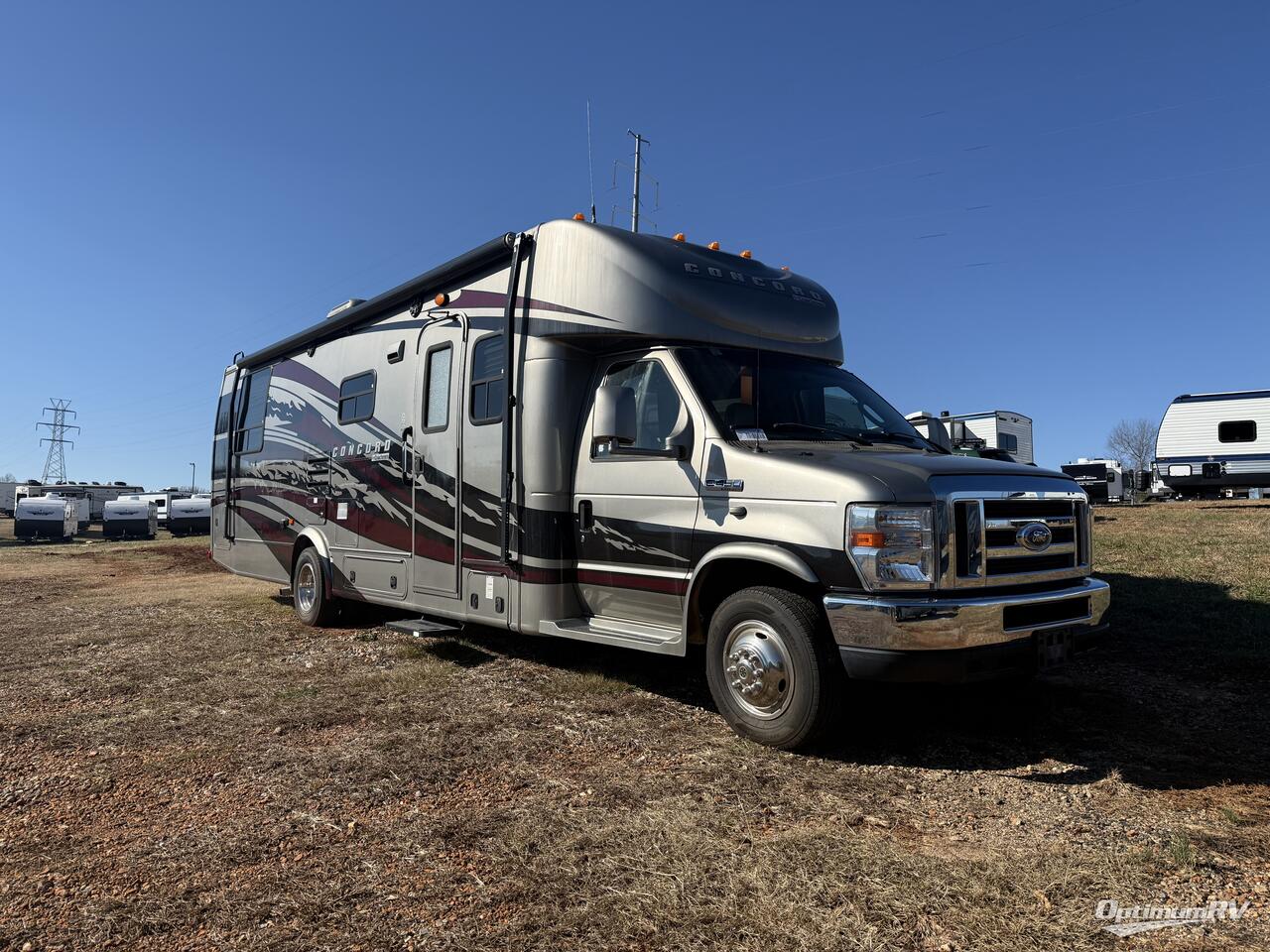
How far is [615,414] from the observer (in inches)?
206

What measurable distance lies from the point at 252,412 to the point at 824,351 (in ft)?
24.6

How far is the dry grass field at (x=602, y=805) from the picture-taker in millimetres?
2873

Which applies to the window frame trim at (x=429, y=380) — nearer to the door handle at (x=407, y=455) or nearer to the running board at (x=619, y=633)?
the door handle at (x=407, y=455)

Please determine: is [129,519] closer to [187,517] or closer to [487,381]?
[187,517]

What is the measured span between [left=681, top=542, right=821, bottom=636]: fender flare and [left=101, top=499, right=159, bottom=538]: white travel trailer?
107 feet

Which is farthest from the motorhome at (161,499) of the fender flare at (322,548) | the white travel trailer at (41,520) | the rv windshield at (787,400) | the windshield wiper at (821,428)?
the windshield wiper at (821,428)

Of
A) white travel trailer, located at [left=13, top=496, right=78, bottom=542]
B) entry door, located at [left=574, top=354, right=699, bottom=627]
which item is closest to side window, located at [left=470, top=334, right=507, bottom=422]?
entry door, located at [left=574, top=354, right=699, bottom=627]

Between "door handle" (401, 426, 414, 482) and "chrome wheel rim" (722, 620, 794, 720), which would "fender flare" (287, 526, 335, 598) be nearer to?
"door handle" (401, 426, 414, 482)

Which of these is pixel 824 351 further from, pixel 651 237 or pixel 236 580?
pixel 236 580

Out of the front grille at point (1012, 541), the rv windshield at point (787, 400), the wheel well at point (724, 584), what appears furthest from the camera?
the rv windshield at point (787, 400)

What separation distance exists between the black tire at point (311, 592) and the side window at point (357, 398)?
157 cm

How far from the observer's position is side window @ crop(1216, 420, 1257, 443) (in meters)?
20.9

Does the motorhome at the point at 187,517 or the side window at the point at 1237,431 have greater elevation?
the side window at the point at 1237,431

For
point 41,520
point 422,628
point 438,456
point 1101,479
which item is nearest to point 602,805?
point 422,628
